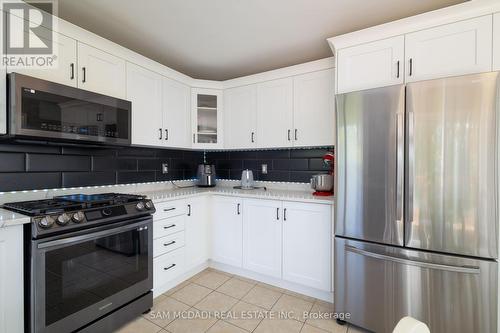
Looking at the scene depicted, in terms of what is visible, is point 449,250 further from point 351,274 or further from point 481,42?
point 481,42

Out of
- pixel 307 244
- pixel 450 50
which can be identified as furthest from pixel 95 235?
pixel 450 50

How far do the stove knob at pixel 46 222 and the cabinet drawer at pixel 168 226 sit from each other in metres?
0.85

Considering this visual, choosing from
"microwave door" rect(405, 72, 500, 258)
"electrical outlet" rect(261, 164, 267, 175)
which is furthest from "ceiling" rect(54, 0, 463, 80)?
"electrical outlet" rect(261, 164, 267, 175)

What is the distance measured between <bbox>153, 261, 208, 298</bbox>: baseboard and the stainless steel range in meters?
0.26

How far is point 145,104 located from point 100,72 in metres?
0.47

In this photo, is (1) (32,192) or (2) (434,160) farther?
(1) (32,192)

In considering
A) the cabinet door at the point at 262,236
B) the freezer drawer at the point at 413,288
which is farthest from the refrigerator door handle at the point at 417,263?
the cabinet door at the point at 262,236

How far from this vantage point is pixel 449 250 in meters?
1.49

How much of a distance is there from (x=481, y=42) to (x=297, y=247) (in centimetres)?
199

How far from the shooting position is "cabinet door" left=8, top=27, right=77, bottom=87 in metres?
1.61

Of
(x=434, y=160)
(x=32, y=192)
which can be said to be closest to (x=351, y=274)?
(x=434, y=160)

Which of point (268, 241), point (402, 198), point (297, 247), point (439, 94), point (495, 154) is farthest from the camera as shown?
point (268, 241)

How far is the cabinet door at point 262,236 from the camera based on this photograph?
2.36 meters

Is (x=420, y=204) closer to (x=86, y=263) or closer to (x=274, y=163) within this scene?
(x=274, y=163)
